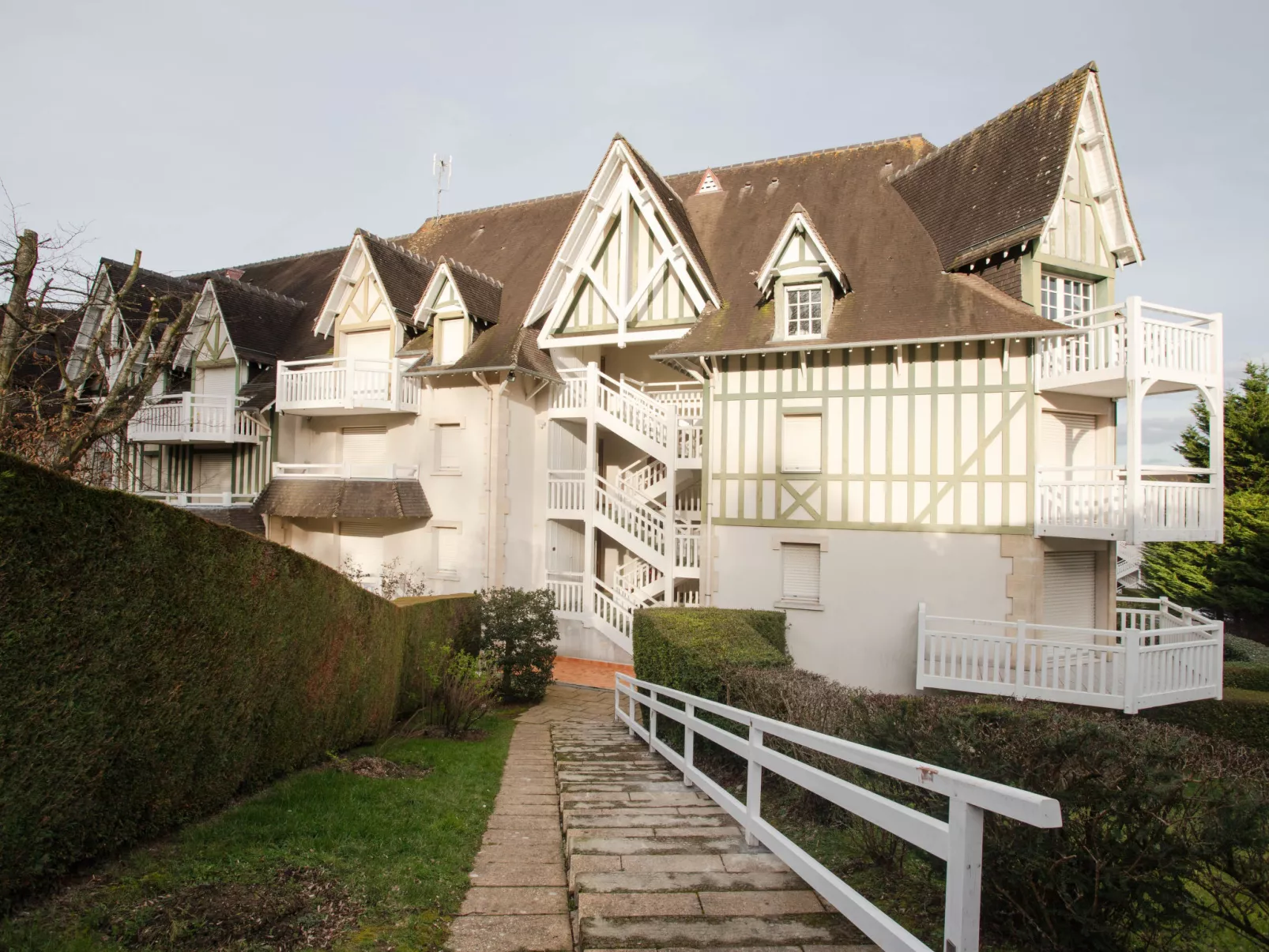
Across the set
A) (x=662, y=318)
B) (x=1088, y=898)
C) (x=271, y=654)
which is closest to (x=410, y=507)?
(x=662, y=318)

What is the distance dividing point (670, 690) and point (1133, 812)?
4957 mm

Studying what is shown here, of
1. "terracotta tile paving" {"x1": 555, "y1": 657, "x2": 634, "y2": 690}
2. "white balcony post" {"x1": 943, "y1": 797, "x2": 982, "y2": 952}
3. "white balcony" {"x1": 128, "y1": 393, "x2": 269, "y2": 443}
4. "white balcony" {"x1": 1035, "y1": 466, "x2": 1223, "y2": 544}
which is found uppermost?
"white balcony" {"x1": 128, "y1": 393, "x2": 269, "y2": 443}

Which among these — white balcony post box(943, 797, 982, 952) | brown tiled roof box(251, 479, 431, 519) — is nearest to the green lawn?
white balcony post box(943, 797, 982, 952)

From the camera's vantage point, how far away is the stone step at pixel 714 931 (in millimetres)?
3564

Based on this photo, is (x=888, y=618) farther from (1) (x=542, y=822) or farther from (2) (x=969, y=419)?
(1) (x=542, y=822)

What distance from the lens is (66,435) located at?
39.5 feet

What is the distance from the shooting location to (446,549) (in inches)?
770

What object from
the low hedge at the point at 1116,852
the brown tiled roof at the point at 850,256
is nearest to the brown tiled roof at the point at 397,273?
the brown tiled roof at the point at 850,256

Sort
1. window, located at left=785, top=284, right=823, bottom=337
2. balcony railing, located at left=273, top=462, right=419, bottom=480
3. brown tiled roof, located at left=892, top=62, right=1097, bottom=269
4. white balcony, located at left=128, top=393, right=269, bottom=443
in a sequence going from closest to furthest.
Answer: brown tiled roof, located at left=892, top=62, right=1097, bottom=269 → window, located at left=785, top=284, right=823, bottom=337 → balcony railing, located at left=273, top=462, right=419, bottom=480 → white balcony, located at left=128, top=393, right=269, bottom=443

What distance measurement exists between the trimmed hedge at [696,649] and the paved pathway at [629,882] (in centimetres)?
140

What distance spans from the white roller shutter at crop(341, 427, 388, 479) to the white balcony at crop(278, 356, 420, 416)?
29.5 inches

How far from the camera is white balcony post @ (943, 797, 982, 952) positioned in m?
2.78

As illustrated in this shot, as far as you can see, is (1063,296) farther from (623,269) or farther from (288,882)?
(288,882)

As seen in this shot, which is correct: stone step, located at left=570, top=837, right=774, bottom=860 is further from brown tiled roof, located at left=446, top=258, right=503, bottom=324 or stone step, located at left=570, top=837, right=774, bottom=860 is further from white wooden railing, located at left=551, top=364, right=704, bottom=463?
brown tiled roof, located at left=446, top=258, right=503, bottom=324
